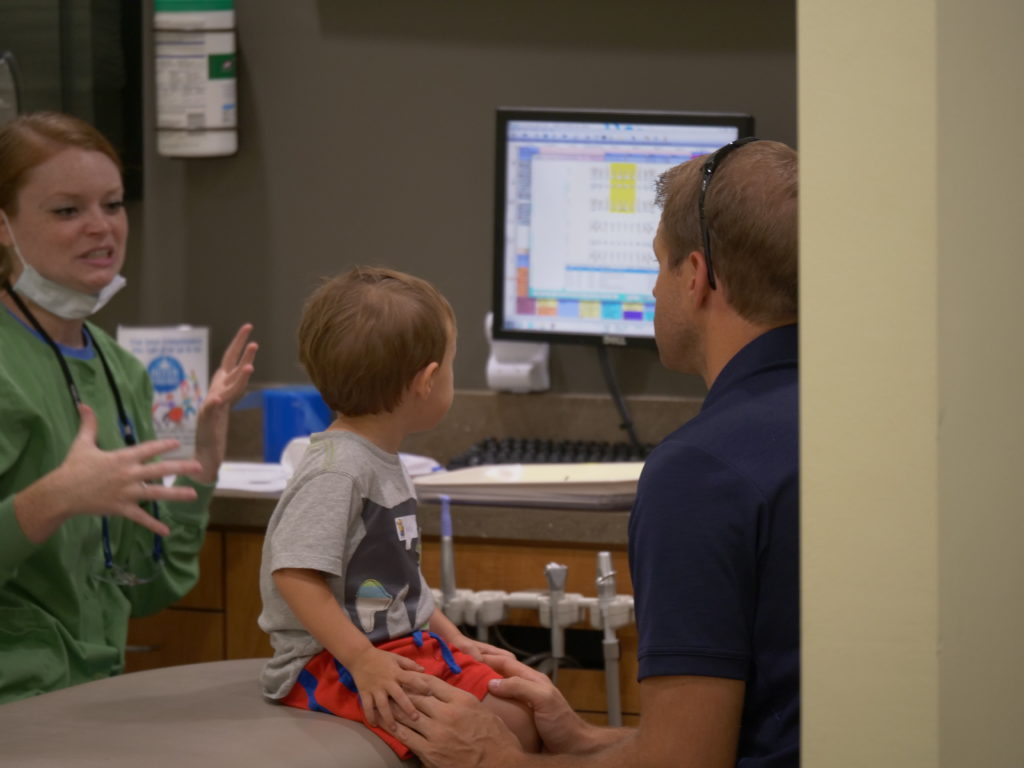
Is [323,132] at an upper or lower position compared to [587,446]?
upper

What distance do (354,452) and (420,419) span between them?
11cm

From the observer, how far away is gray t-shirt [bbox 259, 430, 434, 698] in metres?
1.55

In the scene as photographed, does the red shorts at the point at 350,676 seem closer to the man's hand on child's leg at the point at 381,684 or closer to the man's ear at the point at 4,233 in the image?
the man's hand on child's leg at the point at 381,684

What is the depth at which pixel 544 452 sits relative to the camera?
257 centimetres

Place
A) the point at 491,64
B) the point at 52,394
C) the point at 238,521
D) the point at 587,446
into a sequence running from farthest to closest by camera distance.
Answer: the point at 491,64 → the point at 587,446 → the point at 238,521 → the point at 52,394

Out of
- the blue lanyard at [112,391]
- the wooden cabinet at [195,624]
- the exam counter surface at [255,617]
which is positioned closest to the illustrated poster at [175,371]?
the exam counter surface at [255,617]

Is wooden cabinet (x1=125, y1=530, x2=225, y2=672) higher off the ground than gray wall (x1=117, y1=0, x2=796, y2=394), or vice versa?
gray wall (x1=117, y1=0, x2=796, y2=394)

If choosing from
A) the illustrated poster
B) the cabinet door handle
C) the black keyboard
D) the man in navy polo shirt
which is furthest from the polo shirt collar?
the illustrated poster

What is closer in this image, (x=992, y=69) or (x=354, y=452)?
(x=992, y=69)

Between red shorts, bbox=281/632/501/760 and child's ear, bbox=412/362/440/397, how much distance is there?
0.93 ft

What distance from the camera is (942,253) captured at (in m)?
0.77

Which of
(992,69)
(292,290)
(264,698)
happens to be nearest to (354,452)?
(264,698)

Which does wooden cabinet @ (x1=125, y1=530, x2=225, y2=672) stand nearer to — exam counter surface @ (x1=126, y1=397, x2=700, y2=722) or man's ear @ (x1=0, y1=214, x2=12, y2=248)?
exam counter surface @ (x1=126, y1=397, x2=700, y2=722)

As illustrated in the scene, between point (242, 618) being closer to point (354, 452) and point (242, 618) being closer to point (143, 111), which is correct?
point (354, 452)
